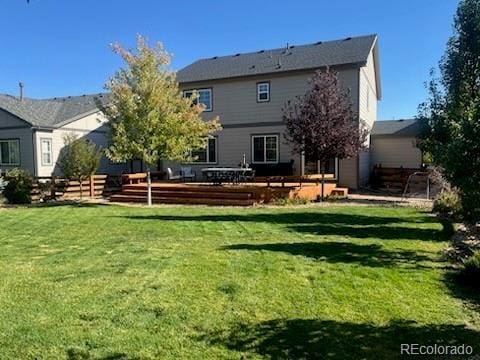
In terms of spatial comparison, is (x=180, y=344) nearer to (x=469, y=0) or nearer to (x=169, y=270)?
(x=169, y=270)

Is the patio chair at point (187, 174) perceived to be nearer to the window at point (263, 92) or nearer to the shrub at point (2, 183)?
the window at point (263, 92)

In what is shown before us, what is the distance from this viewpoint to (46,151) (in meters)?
23.2

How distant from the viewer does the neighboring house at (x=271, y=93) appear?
20125 millimetres

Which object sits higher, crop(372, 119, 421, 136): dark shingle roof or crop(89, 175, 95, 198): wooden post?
crop(372, 119, 421, 136): dark shingle roof

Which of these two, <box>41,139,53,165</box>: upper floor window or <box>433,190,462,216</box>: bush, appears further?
<box>41,139,53,165</box>: upper floor window

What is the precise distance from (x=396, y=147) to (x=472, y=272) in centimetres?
1910

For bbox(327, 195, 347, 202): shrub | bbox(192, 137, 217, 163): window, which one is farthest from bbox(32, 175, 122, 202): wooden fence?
bbox(327, 195, 347, 202): shrub

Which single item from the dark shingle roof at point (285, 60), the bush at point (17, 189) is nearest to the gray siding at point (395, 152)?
the dark shingle roof at point (285, 60)

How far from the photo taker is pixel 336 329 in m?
3.88

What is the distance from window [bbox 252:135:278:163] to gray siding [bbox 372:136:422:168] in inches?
252

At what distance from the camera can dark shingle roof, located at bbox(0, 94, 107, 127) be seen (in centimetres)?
2330

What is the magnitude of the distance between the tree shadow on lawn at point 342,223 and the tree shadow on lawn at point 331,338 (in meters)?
4.46

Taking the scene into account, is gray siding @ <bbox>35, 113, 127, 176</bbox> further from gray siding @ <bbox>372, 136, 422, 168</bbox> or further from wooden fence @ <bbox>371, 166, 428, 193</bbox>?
gray siding @ <bbox>372, 136, 422, 168</bbox>

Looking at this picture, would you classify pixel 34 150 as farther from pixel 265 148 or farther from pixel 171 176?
pixel 265 148
